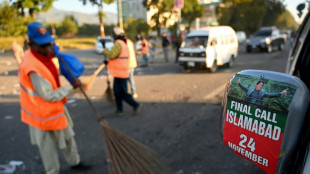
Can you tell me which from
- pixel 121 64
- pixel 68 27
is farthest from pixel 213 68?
pixel 68 27

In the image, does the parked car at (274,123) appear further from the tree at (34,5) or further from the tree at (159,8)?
the tree at (159,8)

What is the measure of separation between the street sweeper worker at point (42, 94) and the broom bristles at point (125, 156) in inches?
21.4

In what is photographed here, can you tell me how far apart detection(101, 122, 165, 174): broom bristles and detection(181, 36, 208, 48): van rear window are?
7.44m

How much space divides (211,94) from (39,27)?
481 centimetres

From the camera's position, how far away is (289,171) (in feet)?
3.16

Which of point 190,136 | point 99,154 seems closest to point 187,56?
point 190,136

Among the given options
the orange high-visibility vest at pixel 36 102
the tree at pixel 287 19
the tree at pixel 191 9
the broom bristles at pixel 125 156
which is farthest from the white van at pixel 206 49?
the tree at pixel 191 9

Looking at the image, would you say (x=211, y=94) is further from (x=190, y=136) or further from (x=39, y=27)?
(x=39, y=27)

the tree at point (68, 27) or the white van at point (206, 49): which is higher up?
the tree at point (68, 27)

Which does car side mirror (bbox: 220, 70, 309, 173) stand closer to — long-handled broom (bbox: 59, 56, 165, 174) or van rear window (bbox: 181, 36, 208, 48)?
long-handled broom (bbox: 59, 56, 165, 174)

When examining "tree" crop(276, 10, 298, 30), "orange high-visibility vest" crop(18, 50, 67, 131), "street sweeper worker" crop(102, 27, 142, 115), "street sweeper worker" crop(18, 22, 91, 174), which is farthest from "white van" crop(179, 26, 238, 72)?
"orange high-visibility vest" crop(18, 50, 67, 131)

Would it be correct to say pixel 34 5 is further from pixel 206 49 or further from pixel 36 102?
pixel 36 102

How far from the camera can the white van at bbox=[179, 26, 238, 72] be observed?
31.1ft

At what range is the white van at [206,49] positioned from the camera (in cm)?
947
